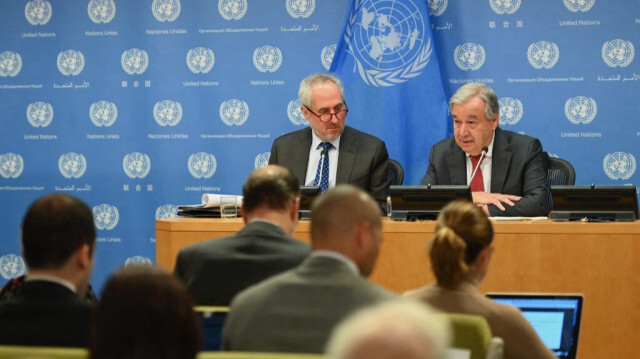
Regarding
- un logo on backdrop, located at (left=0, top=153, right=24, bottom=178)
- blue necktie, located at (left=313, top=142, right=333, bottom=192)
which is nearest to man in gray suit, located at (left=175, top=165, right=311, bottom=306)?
blue necktie, located at (left=313, top=142, right=333, bottom=192)

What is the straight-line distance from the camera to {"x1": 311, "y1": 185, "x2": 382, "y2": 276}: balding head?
2.80 m

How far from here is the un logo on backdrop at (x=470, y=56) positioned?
23.9 ft

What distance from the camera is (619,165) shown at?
23.2ft

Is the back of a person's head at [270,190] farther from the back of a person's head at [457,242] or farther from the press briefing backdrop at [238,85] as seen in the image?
the press briefing backdrop at [238,85]

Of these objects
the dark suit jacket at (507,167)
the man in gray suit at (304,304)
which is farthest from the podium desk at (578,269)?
the man in gray suit at (304,304)

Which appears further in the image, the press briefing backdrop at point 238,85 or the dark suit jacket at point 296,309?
the press briefing backdrop at point 238,85

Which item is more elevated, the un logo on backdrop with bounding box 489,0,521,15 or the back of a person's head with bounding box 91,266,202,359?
the un logo on backdrop with bounding box 489,0,521,15

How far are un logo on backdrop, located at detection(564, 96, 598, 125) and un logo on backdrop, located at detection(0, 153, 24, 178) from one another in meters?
4.73

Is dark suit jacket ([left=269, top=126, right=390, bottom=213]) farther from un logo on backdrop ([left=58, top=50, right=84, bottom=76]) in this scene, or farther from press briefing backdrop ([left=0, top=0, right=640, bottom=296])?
un logo on backdrop ([left=58, top=50, right=84, bottom=76])

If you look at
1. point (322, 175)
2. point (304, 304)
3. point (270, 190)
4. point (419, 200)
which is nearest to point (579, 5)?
point (322, 175)

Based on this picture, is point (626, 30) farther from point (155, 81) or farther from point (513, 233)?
point (155, 81)

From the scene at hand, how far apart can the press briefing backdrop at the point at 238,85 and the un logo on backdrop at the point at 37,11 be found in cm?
1

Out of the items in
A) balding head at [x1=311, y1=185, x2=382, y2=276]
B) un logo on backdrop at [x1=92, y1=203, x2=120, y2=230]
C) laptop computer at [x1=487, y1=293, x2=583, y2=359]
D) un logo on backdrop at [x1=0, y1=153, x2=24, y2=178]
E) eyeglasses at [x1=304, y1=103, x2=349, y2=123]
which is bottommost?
un logo on backdrop at [x1=92, y1=203, x2=120, y2=230]

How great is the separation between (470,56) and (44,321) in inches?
209
